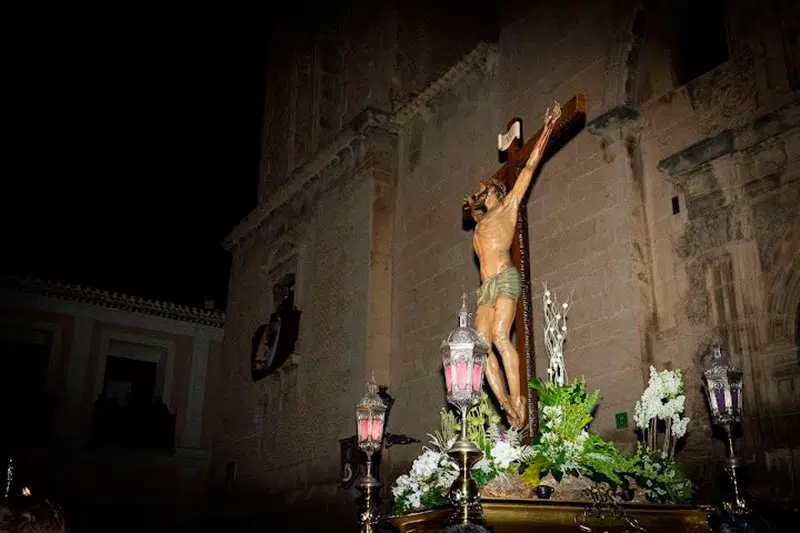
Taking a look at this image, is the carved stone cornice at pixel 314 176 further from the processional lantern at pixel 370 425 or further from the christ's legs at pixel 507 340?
the processional lantern at pixel 370 425

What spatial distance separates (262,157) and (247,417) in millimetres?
5563

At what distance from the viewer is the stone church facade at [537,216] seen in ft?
24.6

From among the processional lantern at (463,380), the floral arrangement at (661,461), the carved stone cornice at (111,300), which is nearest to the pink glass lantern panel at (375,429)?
the processional lantern at (463,380)

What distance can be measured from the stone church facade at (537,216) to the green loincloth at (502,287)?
7.35 feet

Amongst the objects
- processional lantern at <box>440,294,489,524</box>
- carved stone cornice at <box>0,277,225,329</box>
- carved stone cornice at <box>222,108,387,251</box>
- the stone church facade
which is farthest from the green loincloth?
carved stone cornice at <box>0,277,225,329</box>

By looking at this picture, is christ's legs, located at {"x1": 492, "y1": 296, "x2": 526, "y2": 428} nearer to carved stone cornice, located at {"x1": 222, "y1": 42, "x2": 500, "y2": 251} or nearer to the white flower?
the white flower

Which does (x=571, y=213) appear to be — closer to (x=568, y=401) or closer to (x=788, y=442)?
(x=788, y=442)

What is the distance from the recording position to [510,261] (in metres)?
6.50

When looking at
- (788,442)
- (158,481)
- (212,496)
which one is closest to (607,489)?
(788,442)

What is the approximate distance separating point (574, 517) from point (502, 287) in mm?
2117

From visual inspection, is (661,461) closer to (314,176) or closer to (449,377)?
(449,377)

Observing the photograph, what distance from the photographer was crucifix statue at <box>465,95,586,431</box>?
611 centimetres

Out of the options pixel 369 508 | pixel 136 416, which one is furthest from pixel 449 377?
pixel 136 416

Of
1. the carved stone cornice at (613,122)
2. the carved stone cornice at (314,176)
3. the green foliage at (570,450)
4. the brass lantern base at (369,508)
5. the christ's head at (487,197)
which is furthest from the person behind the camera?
the carved stone cornice at (314,176)
